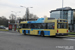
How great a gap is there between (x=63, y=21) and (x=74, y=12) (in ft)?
144

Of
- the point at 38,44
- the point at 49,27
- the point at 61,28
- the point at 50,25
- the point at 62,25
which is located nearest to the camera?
the point at 38,44

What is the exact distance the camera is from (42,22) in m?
22.9

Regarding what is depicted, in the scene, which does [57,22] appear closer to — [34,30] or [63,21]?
[63,21]

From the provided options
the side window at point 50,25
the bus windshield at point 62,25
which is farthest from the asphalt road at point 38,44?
the side window at point 50,25

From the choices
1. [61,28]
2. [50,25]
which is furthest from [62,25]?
[50,25]

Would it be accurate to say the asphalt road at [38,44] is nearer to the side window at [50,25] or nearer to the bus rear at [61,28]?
the bus rear at [61,28]

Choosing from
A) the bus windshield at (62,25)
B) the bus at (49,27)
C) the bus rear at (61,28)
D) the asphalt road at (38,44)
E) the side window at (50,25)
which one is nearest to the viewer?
the asphalt road at (38,44)

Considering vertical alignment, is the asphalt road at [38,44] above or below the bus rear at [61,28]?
below

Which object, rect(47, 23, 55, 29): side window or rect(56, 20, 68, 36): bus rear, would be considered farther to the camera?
rect(47, 23, 55, 29): side window

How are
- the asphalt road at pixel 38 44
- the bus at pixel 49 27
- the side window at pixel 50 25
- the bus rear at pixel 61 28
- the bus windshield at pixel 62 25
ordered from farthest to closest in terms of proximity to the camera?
the side window at pixel 50 25, the bus windshield at pixel 62 25, the bus at pixel 49 27, the bus rear at pixel 61 28, the asphalt road at pixel 38 44

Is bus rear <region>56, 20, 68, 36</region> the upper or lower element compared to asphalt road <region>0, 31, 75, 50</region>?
upper

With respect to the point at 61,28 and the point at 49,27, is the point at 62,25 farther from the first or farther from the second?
the point at 49,27

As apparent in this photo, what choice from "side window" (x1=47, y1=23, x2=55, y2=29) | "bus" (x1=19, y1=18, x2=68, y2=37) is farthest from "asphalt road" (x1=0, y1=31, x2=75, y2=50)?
"side window" (x1=47, y1=23, x2=55, y2=29)

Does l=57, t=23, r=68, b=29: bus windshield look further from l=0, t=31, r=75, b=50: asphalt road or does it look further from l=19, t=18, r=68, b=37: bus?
l=0, t=31, r=75, b=50: asphalt road
